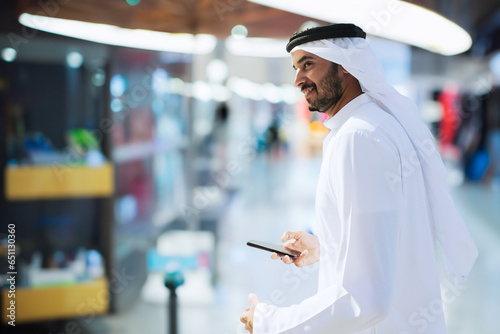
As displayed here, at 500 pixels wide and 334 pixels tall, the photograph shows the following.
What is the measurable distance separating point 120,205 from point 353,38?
385 cm

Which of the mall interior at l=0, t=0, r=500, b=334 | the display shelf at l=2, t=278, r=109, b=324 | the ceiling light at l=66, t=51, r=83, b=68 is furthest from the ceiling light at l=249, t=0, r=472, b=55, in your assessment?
the display shelf at l=2, t=278, r=109, b=324

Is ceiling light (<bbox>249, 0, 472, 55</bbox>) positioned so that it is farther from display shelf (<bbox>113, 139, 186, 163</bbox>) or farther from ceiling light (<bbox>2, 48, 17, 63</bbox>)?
display shelf (<bbox>113, 139, 186, 163</bbox>)

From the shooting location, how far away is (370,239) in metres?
1.03

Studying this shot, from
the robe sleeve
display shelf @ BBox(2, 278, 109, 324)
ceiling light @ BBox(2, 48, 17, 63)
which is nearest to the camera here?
the robe sleeve

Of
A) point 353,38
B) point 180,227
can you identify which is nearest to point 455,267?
point 353,38

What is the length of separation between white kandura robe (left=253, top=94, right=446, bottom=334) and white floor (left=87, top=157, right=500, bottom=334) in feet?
1.56

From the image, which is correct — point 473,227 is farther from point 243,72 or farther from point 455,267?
point 455,267

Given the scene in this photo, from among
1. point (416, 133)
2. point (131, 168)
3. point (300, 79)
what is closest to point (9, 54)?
point (131, 168)

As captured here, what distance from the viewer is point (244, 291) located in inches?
162

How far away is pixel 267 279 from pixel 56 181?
6.41ft

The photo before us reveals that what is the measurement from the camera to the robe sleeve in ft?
3.37

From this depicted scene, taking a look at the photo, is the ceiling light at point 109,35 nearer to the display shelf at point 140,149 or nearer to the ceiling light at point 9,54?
the ceiling light at point 9,54

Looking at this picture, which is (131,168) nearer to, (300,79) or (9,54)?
(9,54)

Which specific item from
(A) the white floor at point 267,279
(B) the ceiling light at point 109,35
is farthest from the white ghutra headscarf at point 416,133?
(B) the ceiling light at point 109,35
